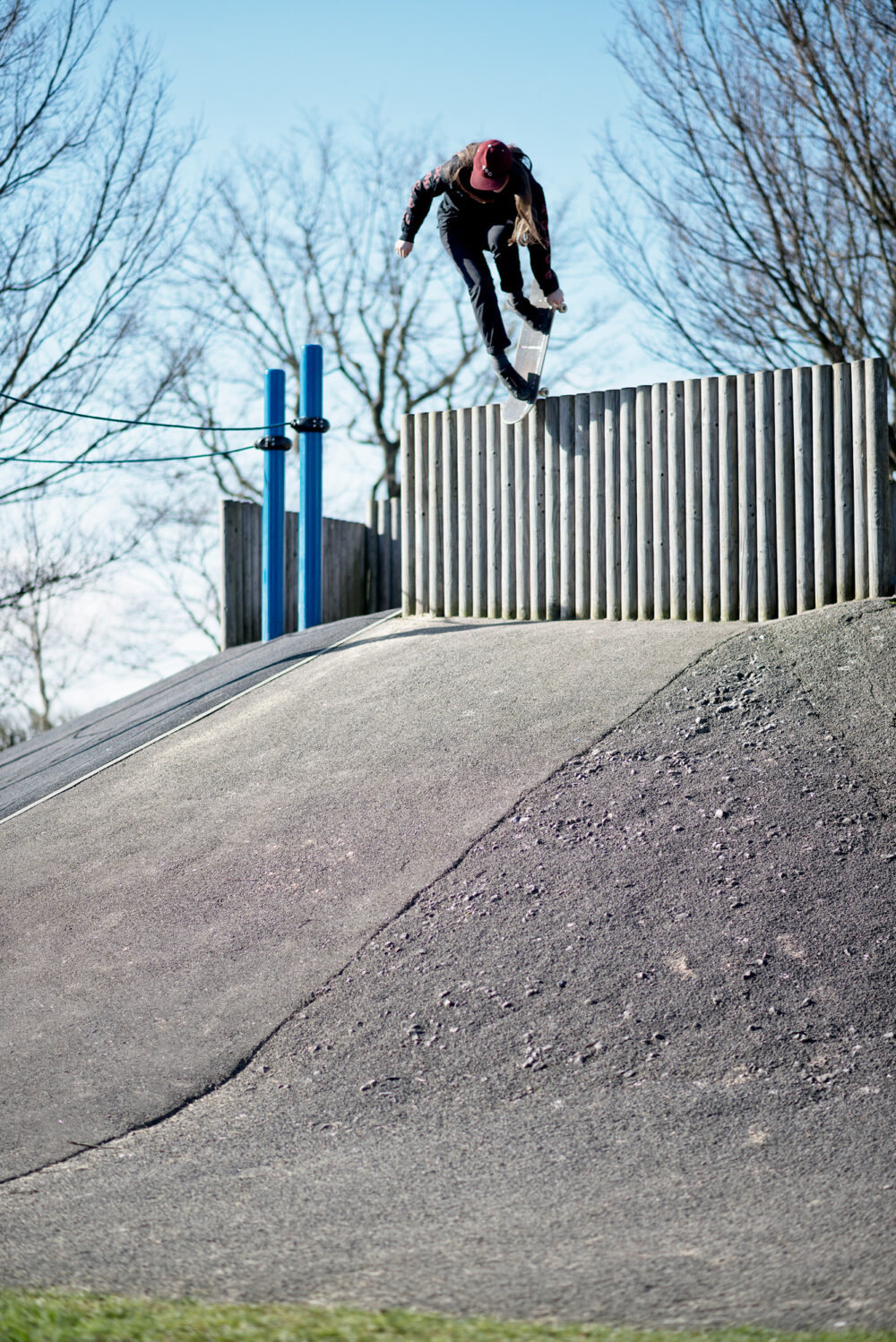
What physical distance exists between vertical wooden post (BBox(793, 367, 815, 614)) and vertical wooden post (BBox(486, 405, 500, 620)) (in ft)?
9.19

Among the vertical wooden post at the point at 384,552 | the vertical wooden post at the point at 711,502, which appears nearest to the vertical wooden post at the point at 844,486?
the vertical wooden post at the point at 711,502

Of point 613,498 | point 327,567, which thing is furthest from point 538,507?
point 327,567

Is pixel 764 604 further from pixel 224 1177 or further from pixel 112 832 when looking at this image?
pixel 224 1177

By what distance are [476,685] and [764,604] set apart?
2617 mm

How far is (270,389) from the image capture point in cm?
1272

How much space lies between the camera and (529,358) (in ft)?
35.9

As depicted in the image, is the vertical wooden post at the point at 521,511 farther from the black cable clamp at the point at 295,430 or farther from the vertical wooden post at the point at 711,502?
the black cable clamp at the point at 295,430

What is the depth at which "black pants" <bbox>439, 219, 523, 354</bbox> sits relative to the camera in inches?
385

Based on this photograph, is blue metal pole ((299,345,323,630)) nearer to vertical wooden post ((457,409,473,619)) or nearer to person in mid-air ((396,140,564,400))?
vertical wooden post ((457,409,473,619))

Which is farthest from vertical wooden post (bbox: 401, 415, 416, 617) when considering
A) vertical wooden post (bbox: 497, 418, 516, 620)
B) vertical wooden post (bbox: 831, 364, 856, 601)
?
vertical wooden post (bbox: 831, 364, 856, 601)

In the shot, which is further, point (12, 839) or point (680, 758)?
point (12, 839)

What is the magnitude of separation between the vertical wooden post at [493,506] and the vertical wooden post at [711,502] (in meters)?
2.03

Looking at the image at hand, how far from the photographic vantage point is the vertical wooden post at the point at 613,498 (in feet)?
34.0

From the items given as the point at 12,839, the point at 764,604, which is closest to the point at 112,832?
the point at 12,839
